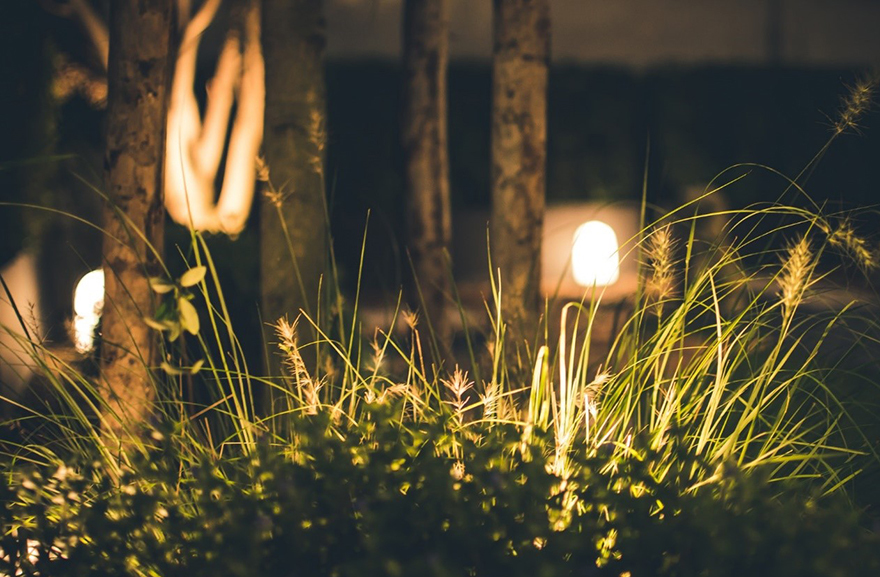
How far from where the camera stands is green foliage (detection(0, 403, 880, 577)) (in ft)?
5.18

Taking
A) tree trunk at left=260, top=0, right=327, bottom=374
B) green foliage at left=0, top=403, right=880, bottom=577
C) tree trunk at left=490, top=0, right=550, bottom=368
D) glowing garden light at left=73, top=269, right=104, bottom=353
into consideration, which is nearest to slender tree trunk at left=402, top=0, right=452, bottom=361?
tree trunk at left=490, top=0, right=550, bottom=368

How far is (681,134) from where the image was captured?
10609 millimetres

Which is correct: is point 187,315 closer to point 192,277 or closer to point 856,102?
point 192,277

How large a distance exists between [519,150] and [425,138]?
116cm

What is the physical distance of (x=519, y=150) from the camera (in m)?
3.30

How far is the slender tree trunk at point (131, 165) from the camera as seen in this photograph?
9.19ft

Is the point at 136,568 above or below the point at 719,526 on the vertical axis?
below

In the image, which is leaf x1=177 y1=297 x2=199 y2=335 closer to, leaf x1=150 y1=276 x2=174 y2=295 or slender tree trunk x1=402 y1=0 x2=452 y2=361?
leaf x1=150 y1=276 x2=174 y2=295

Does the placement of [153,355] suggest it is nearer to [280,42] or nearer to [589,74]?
[280,42]

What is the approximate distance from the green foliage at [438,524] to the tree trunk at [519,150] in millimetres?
1392

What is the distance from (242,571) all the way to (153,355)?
144 cm

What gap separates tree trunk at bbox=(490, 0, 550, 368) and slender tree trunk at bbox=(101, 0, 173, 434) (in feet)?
3.83

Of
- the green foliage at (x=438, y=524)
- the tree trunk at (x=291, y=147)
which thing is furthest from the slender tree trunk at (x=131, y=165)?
the green foliage at (x=438, y=524)

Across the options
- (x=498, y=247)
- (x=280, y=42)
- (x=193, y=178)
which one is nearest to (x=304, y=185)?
(x=280, y=42)
